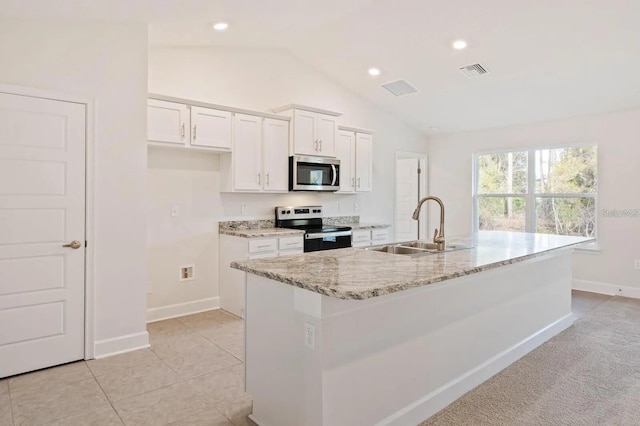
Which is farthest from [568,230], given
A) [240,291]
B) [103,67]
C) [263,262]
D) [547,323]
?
[103,67]

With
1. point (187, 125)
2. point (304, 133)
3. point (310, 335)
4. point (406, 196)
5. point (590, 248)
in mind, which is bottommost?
point (310, 335)

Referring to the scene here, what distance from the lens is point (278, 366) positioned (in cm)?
209

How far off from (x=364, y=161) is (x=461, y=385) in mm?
3706

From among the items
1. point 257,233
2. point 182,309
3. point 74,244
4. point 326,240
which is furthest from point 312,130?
point 74,244

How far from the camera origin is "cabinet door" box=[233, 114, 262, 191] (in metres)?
4.42

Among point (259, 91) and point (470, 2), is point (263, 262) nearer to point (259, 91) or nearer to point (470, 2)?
point (470, 2)

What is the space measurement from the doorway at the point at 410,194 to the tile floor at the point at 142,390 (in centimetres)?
421

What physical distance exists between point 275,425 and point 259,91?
152 inches

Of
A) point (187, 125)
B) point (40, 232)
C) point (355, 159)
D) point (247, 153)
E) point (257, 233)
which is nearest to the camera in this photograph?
point (40, 232)

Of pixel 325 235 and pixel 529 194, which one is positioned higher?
pixel 529 194

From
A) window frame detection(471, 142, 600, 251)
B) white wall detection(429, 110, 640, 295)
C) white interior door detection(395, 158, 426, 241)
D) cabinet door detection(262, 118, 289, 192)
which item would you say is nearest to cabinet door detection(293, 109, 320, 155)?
cabinet door detection(262, 118, 289, 192)

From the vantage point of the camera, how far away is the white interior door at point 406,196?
7.02m

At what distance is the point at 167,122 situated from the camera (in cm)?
391

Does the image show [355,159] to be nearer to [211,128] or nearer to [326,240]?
[326,240]
